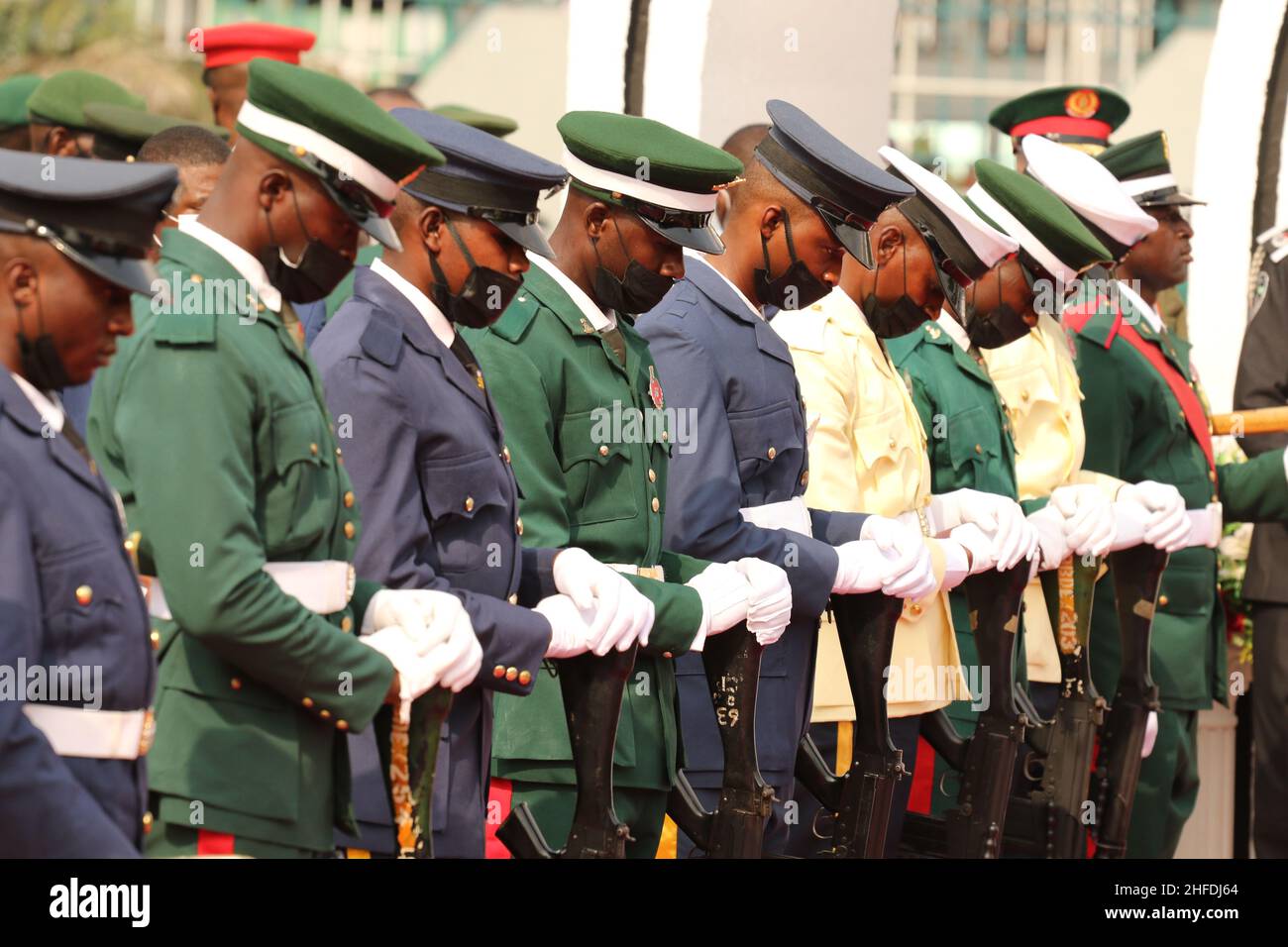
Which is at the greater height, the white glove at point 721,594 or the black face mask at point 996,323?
the black face mask at point 996,323

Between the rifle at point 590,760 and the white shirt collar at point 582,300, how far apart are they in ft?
2.67

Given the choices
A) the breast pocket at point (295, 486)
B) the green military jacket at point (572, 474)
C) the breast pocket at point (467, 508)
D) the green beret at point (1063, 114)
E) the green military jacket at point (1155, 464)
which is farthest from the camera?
the green beret at point (1063, 114)

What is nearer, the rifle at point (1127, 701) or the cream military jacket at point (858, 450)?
the cream military jacket at point (858, 450)

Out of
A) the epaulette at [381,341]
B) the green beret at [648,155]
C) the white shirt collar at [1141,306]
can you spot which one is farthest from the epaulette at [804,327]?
the white shirt collar at [1141,306]

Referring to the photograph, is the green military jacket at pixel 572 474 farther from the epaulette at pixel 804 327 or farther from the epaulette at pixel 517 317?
the epaulette at pixel 804 327

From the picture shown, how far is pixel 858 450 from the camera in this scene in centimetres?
628

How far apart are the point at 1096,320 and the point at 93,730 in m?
5.02

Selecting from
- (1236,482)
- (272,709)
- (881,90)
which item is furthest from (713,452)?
(881,90)

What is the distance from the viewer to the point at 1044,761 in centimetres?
690

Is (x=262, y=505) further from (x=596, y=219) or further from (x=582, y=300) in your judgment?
(x=596, y=219)

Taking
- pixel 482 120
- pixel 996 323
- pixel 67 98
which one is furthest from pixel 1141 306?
pixel 67 98

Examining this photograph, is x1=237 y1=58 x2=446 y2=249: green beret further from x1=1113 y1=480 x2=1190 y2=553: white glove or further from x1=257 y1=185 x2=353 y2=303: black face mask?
x1=1113 y1=480 x2=1190 y2=553: white glove

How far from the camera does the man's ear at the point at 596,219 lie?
524 cm
